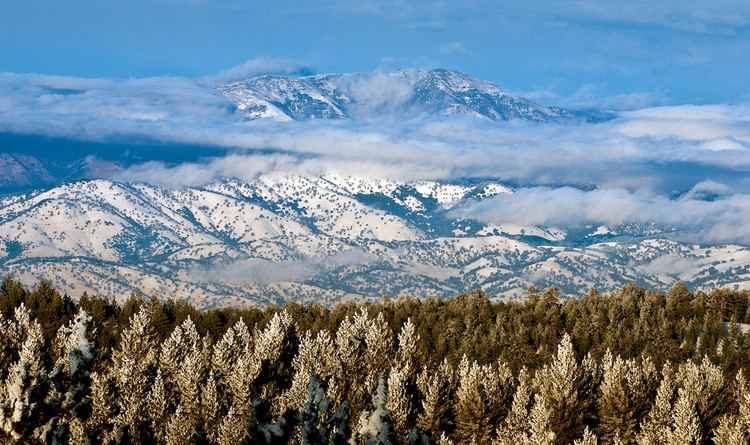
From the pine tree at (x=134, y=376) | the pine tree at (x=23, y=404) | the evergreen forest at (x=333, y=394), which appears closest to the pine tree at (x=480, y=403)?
the evergreen forest at (x=333, y=394)

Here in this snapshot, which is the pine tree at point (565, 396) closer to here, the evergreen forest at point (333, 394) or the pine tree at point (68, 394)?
the evergreen forest at point (333, 394)

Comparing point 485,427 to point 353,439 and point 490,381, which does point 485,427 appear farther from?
point 353,439

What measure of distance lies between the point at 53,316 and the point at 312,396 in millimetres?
114378

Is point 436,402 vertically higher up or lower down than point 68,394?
lower down

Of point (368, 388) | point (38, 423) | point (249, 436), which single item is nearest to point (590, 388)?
point (368, 388)

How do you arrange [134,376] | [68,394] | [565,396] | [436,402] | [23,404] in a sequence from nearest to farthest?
[23,404], [68,394], [436,402], [565,396], [134,376]

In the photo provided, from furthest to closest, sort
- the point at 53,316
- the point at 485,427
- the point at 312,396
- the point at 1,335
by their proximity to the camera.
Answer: the point at 53,316
the point at 1,335
the point at 485,427
the point at 312,396

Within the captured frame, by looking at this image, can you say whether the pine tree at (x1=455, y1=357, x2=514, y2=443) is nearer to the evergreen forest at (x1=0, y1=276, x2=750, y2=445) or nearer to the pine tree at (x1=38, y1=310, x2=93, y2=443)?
the evergreen forest at (x1=0, y1=276, x2=750, y2=445)

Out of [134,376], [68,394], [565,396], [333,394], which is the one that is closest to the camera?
[68,394]

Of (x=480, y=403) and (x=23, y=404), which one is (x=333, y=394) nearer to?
(x=480, y=403)

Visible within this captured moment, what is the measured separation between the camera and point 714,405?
13262 cm

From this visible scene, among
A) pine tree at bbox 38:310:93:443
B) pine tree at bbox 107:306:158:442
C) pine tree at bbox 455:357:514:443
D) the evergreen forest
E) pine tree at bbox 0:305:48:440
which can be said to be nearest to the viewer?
pine tree at bbox 0:305:48:440

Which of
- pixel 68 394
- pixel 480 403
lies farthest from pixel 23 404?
pixel 480 403

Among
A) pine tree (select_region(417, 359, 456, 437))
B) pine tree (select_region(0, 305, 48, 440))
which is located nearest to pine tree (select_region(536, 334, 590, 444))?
pine tree (select_region(417, 359, 456, 437))
